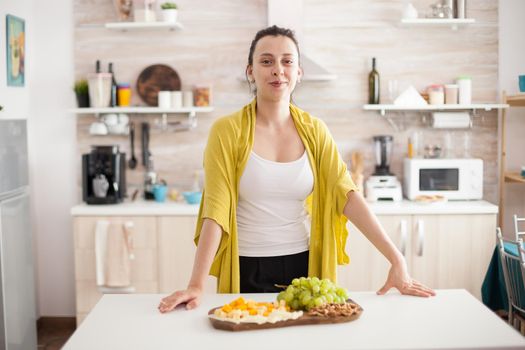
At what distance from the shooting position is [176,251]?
13.7 feet

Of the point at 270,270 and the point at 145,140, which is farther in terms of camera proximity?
the point at 145,140

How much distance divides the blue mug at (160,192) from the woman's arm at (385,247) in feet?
7.54

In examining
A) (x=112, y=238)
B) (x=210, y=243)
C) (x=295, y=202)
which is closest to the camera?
(x=210, y=243)

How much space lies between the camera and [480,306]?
1.98m

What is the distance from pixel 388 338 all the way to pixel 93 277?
2.85 m

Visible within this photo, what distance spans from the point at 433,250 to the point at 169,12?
7.22 feet

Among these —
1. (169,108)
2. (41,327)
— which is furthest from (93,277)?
(169,108)

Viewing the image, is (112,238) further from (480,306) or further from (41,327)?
(480,306)

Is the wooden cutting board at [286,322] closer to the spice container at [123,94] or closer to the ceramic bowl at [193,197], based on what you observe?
the ceramic bowl at [193,197]

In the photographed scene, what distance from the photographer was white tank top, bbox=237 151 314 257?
7.23ft

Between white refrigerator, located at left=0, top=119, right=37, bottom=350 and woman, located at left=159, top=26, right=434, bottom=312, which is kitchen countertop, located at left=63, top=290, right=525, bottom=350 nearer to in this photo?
woman, located at left=159, top=26, right=434, bottom=312

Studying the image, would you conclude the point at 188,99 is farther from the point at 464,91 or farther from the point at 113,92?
the point at 464,91

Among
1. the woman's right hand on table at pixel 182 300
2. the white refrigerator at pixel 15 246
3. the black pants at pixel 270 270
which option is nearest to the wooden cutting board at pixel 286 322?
the woman's right hand on table at pixel 182 300

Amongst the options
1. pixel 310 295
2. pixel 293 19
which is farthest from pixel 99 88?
pixel 310 295
